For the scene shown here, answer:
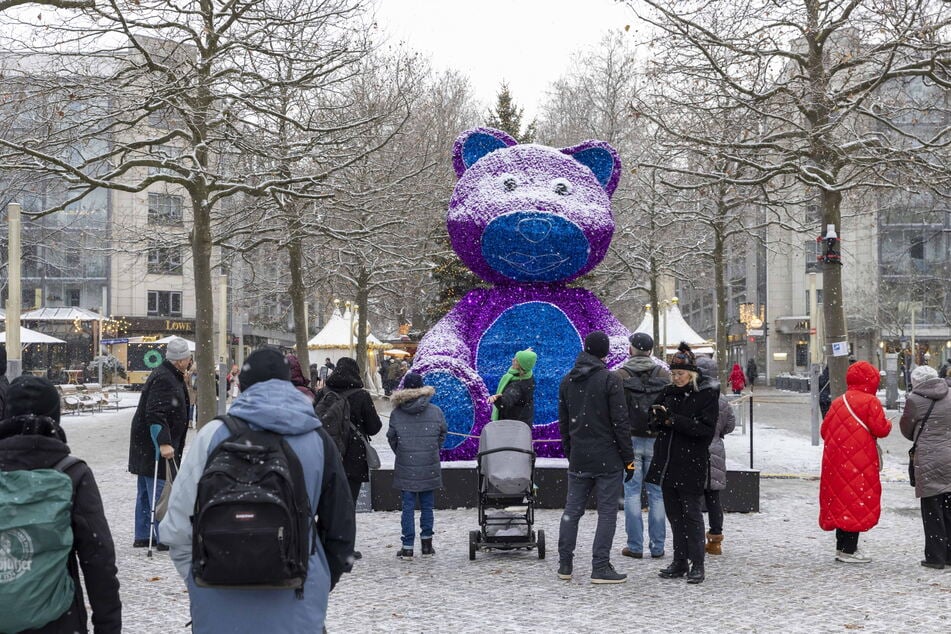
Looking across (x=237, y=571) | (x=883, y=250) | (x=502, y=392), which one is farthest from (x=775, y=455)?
(x=883, y=250)

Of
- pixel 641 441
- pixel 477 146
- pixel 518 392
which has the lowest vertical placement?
pixel 641 441

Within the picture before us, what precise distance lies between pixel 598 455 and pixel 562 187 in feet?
14.7

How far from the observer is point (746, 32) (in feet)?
41.1

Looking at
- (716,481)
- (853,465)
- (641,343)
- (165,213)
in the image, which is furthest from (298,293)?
(853,465)

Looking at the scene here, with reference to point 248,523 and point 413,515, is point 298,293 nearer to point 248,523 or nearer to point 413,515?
point 413,515

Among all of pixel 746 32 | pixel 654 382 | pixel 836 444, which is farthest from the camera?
pixel 746 32

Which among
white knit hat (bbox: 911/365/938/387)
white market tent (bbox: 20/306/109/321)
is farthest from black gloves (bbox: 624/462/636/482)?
white market tent (bbox: 20/306/109/321)

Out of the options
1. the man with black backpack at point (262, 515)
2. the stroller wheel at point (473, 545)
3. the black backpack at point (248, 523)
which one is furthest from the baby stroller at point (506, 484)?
the black backpack at point (248, 523)

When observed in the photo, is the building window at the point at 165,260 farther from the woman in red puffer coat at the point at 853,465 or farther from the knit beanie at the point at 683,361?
the woman in red puffer coat at the point at 853,465

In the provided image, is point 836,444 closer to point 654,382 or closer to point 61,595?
point 654,382

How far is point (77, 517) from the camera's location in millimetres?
3312

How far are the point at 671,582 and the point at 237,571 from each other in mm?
4350

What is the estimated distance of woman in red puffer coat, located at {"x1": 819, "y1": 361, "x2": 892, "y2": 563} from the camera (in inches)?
283

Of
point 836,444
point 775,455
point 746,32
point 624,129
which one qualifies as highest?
point 624,129
